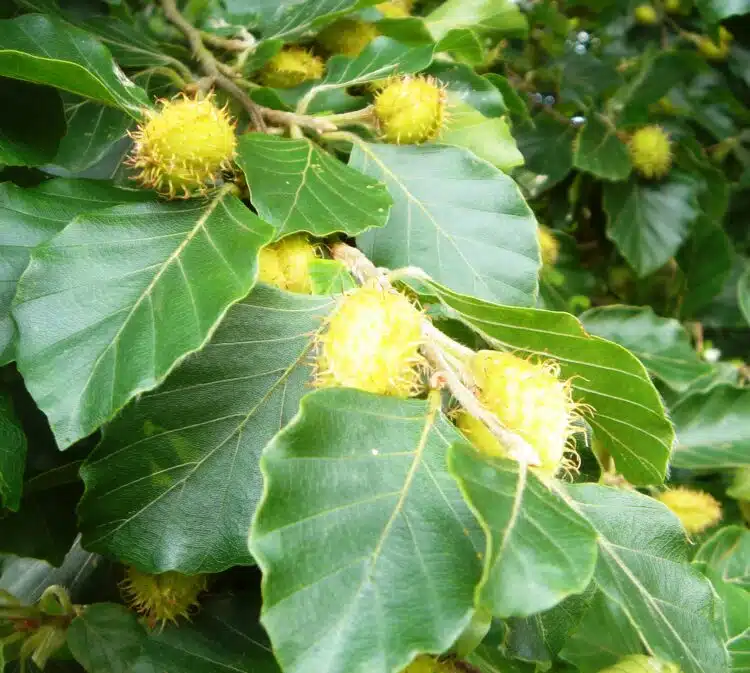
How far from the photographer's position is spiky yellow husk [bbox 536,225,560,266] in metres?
1.52

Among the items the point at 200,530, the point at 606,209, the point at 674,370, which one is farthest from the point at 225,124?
the point at 606,209

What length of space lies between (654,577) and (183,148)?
616 mm

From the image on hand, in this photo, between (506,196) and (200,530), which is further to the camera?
(506,196)

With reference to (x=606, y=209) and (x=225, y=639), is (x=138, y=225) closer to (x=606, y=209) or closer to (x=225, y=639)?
(x=225, y=639)

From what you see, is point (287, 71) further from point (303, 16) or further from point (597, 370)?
point (597, 370)

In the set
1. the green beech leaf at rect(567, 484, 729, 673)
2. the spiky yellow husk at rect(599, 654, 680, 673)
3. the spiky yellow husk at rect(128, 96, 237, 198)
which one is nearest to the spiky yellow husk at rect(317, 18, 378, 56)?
the spiky yellow husk at rect(128, 96, 237, 198)

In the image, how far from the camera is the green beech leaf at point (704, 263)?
5.81ft

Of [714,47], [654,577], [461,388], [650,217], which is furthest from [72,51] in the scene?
[714,47]

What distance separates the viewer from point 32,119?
822 millimetres

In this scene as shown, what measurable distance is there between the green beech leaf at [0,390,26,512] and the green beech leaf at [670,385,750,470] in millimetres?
1052

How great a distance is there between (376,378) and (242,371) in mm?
169

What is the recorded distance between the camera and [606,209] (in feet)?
5.89

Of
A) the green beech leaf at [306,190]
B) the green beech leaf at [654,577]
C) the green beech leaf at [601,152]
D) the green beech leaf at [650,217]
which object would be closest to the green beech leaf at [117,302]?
the green beech leaf at [306,190]

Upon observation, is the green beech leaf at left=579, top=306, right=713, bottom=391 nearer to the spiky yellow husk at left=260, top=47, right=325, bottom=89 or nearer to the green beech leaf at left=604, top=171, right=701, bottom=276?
the green beech leaf at left=604, top=171, right=701, bottom=276
